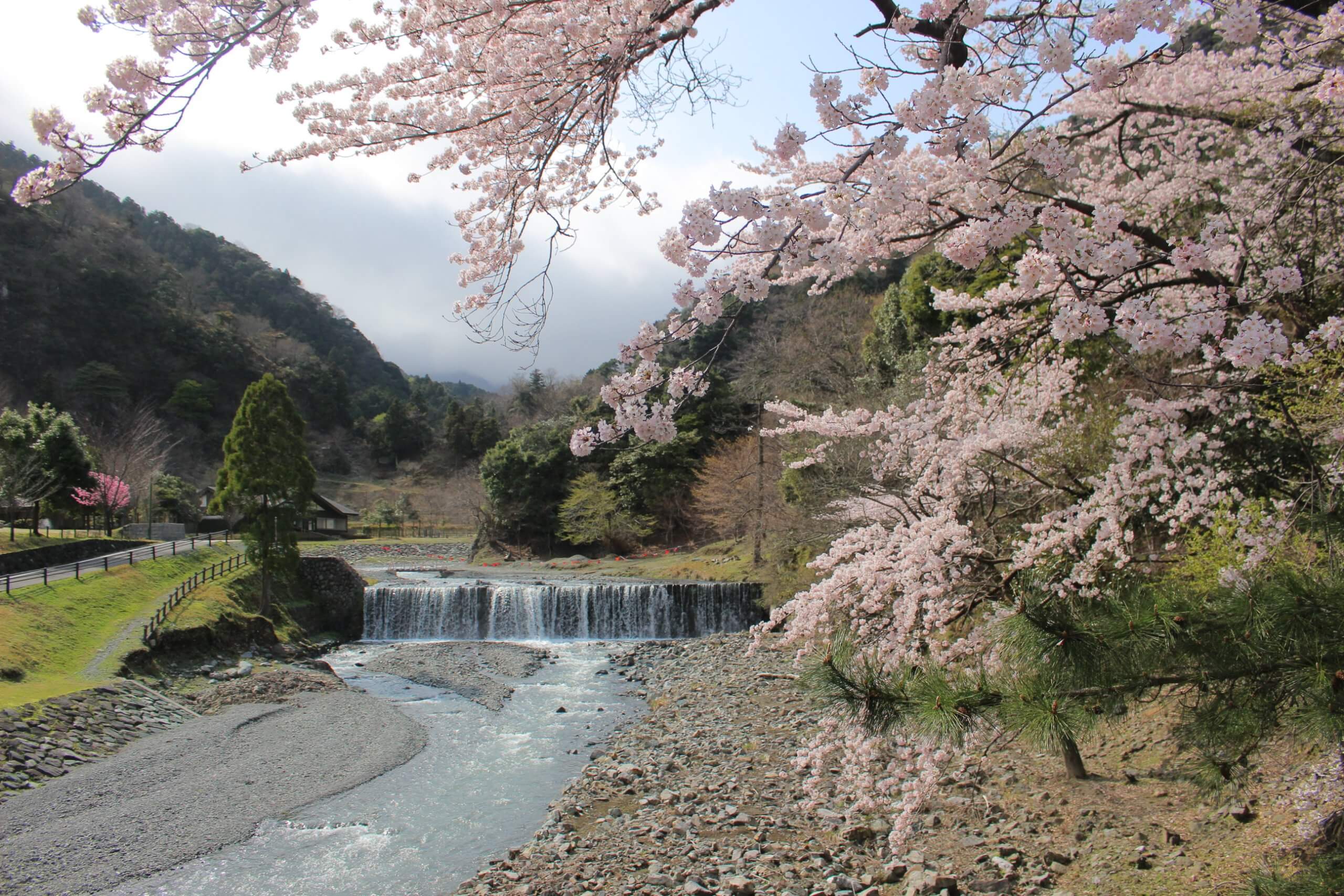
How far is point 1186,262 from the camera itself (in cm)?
286

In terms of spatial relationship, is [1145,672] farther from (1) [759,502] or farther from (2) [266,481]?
(2) [266,481]

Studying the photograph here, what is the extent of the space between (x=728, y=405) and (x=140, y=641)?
68.2 feet

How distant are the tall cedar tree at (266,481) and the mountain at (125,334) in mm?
24738

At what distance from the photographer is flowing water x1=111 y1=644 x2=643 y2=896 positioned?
245 inches

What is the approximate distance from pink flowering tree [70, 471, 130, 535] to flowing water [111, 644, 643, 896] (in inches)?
657

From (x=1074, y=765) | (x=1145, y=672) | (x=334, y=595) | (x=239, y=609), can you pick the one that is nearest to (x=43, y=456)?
(x=334, y=595)

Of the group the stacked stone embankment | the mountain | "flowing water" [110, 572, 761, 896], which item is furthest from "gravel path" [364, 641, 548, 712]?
the mountain

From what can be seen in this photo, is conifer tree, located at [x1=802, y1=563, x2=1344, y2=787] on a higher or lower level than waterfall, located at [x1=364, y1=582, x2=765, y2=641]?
higher

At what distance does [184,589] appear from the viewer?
1603 cm

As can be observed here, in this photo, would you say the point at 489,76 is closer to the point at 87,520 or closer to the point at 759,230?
the point at 759,230

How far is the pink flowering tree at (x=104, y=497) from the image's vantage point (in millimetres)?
21938

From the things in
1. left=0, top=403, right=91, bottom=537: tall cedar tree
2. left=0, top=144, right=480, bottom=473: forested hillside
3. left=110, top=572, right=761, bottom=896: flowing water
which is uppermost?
left=0, top=144, right=480, bottom=473: forested hillside

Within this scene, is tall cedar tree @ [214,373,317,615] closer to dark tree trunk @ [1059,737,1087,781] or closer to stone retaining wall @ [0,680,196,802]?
stone retaining wall @ [0,680,196,802]

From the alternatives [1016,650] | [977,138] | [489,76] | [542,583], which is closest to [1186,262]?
[977,138]
